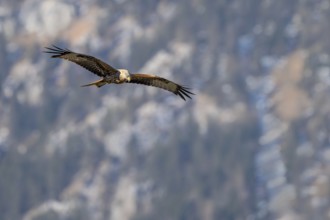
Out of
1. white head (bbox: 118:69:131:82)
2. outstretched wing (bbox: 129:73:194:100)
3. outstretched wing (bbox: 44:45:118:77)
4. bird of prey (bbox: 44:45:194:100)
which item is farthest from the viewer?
outstretched wing (bbox: 129:73:194:100)

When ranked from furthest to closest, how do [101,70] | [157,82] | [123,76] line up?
[157,82] → [101,70] → [123,76]

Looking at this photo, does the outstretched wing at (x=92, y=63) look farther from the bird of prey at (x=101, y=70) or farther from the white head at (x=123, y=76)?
the white head at (x=123, y=76)

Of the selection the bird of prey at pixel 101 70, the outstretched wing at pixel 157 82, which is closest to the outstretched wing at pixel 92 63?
the bird of prey at pixel 101 70

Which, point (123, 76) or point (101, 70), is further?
point (101, 70)

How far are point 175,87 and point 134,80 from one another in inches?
144

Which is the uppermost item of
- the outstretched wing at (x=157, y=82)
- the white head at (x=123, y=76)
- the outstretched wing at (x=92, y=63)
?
the outstretched wing at (x=157, y=82)

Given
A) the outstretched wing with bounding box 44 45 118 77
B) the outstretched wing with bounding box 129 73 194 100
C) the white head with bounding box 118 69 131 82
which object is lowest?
the white head with bounding box 118 69 131 82

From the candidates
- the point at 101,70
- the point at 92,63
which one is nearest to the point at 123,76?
the point at 101,70

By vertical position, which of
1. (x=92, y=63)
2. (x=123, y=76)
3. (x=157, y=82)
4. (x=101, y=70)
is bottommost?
(x=123, y=76)

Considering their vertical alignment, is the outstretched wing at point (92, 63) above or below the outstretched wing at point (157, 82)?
below

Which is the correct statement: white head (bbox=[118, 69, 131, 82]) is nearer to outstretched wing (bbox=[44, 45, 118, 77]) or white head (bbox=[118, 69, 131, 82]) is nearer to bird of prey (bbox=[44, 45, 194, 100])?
bird of prey (bbox=[44, 45, 194, 100])

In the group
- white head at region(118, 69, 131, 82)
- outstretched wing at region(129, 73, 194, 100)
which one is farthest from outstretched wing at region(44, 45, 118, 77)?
outstretched wing at region(129, 73, 194, 100)

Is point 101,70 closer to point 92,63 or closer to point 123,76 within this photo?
point 92,63

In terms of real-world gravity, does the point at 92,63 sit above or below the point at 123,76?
above
